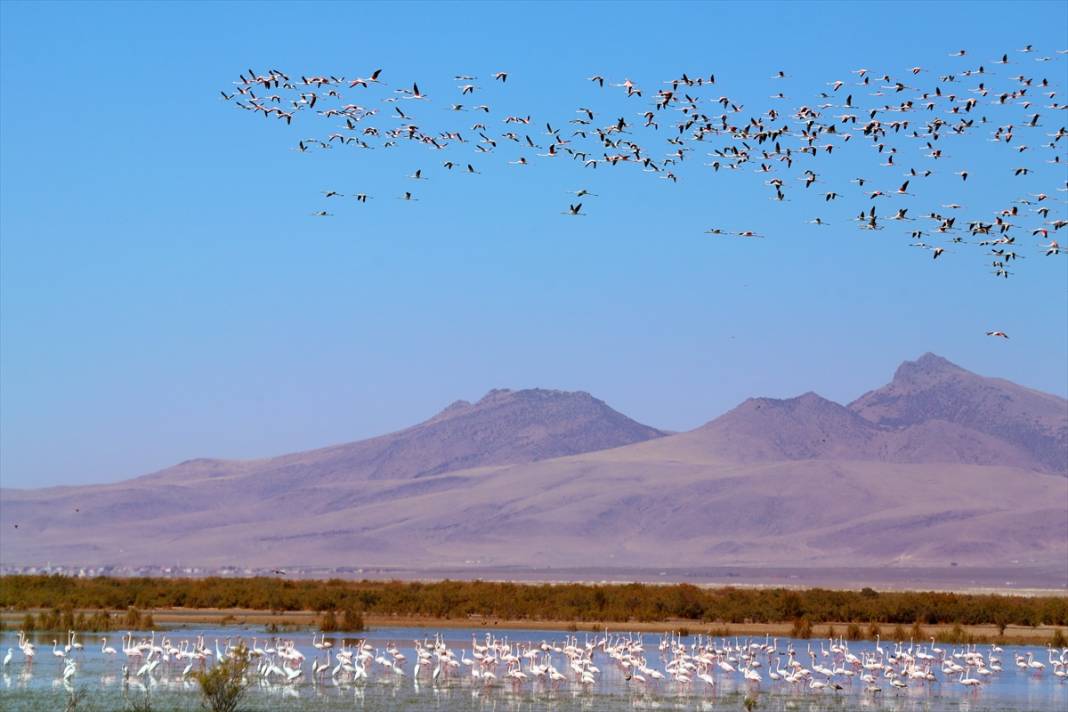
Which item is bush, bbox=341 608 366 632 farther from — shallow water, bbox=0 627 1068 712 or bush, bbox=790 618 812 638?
bush, bbox=790 618 812 638

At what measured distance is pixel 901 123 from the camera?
2947 centimetres

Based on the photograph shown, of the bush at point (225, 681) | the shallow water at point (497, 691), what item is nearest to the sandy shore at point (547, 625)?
the shallow water at point (497, 691)

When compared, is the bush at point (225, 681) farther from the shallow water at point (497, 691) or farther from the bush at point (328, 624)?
the bush at point (328, 624)

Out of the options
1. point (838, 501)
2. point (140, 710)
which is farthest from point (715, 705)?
point (838, 501)

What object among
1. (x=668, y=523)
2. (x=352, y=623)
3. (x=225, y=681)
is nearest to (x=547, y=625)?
(x=352, y=623)

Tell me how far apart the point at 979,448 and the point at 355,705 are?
582ft

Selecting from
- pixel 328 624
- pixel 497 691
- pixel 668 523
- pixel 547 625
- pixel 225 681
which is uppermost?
pixel 668 523

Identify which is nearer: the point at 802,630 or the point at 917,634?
the point at 917,634

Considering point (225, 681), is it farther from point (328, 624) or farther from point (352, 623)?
point (352, 623)

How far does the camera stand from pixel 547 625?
173 ft

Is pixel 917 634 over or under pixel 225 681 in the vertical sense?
over

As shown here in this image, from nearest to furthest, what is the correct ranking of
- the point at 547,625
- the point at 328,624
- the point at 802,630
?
the point at 328,624
the point at 802,630
the point at 547,625

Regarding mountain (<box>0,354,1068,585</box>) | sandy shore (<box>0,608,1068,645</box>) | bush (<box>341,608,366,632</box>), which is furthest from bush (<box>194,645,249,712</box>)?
mountain (<box>0,354,1068,585</box>)

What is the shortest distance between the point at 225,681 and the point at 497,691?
869 centimetres
